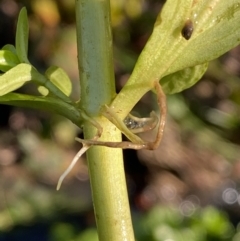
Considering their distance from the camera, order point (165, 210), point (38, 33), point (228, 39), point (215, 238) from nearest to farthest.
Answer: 1. point (228, 39)
2. point (215, 238)
3. point (165, 210)
4. point (38, 33)

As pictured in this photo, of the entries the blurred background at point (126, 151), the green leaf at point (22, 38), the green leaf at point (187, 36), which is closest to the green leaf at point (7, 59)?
the green leaf at point (22, 38)

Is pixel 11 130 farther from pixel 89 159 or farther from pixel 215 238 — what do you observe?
pixel 89 159

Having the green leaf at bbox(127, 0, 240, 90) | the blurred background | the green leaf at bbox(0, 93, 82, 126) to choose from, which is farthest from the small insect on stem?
the blurred background

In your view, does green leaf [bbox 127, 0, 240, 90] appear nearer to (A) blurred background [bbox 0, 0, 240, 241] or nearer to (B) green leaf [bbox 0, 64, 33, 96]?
(B) green leaf [bbox 0, 64, 33, 96]

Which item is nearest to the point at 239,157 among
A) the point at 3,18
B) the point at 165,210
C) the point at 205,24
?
the point at 165,210

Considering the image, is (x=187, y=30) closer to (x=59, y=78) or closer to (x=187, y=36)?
(x=187, y=36)
